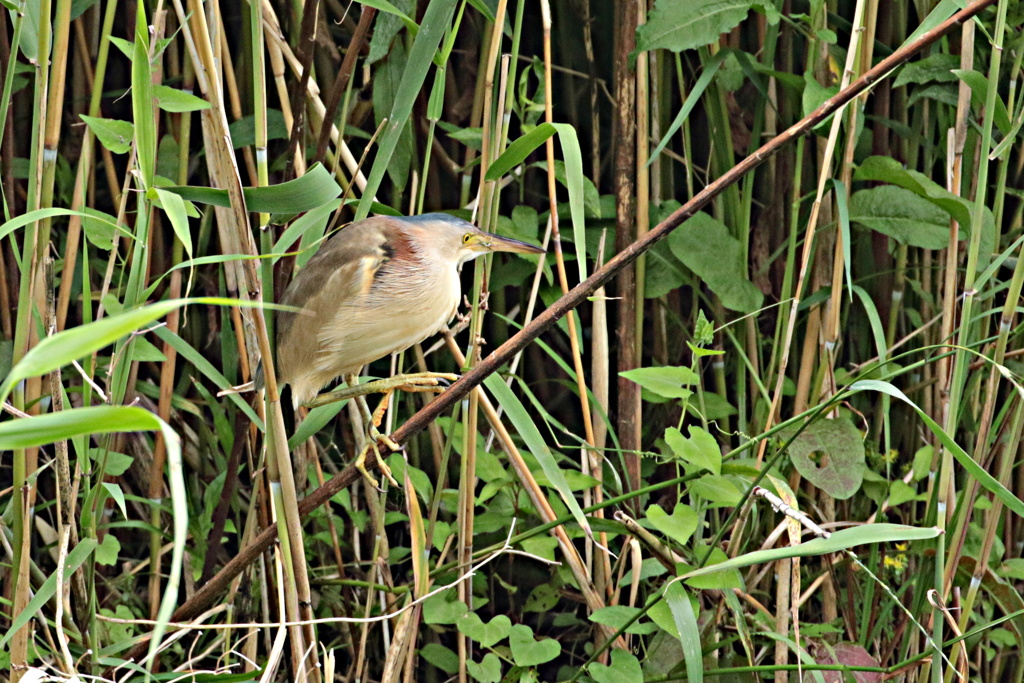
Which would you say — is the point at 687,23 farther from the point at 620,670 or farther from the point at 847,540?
the point at 620,670

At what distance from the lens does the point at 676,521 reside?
1422mm

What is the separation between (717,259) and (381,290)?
63 cm

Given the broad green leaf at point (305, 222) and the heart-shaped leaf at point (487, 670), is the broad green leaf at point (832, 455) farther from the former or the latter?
the broad green leaf at point (305, 222)

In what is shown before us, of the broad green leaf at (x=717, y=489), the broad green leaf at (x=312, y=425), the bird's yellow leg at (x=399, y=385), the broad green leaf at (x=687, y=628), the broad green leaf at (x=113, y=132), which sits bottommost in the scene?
the broad green leaf at (x=687, y=628)

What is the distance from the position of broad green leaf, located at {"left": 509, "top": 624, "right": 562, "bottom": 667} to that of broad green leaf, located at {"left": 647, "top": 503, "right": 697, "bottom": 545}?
269 mm

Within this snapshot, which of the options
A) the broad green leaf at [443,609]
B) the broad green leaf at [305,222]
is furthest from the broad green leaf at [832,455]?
the broad green leaf at [305,222]

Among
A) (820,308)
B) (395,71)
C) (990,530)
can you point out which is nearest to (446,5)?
(395,71)

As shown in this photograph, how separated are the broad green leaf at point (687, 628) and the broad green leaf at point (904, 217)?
2.23 feet

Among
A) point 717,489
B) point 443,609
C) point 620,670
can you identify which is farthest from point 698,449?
point 443,609

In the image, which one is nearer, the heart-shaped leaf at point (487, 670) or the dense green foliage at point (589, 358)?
the dense green foliage at point (589, 358)

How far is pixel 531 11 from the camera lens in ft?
5.94

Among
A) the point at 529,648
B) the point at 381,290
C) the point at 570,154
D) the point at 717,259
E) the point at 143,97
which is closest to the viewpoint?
the point at 143,97

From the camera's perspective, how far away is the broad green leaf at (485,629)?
1.49m

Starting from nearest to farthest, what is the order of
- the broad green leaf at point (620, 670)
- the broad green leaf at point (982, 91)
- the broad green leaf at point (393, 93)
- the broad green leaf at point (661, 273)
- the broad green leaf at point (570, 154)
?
the broad green leaf at point (570, 154), the broad green leaf at point (982, 91), the broad green leaf at point (620, 670), the broad green leaf at point (393, 93), the broad green leaf at point (661, 273)
